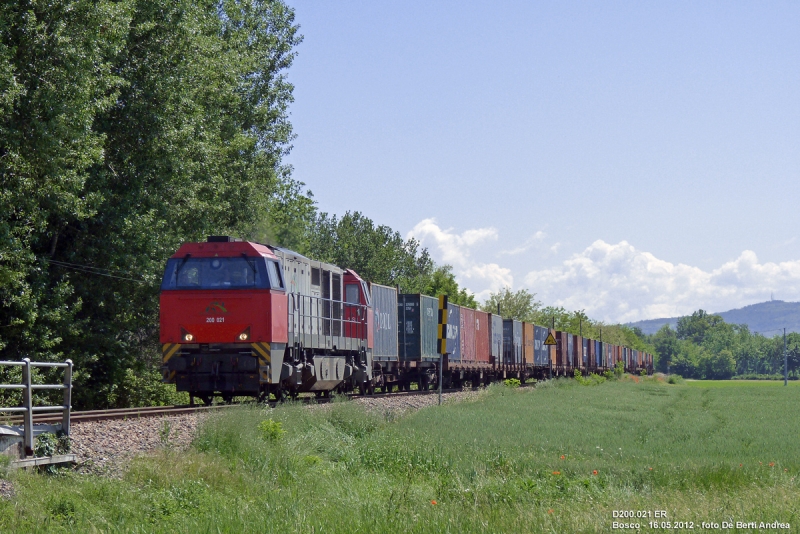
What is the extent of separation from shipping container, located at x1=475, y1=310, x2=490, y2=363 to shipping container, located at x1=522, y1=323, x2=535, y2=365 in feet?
26.5

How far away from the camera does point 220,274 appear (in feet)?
64.3

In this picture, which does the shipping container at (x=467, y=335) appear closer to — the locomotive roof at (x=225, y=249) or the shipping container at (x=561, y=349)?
the locomotive roof at (x=225, y=249)

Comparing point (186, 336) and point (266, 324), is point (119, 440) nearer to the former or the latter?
point (266, 324)

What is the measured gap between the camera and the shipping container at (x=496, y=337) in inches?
1758

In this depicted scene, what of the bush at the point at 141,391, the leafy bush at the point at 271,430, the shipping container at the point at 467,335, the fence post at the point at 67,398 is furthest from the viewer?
the shipping container at the point at 467,335

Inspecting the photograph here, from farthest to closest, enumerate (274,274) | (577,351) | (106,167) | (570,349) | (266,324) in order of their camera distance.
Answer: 1. (577,351)
2. (570,349)
3. (106,167)
4. (274,274)
5. (266,324)

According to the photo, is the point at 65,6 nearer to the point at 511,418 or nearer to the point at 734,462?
the point at 511,418

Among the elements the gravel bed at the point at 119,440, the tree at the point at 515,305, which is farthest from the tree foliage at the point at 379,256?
the gravel bed at the point at 119,440

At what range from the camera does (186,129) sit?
2592 centimetres

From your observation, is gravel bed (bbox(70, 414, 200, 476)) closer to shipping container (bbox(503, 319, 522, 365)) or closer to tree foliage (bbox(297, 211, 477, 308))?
shipping container (bbox(503, 319, 522, 365))

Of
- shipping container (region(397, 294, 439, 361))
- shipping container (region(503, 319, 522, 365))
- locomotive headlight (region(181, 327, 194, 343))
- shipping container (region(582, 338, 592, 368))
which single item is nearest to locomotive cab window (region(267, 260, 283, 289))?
locomotive headlight (region(181, 327, 194, 343))

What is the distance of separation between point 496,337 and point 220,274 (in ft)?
91.6

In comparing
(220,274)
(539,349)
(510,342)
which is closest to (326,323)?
(220,274)

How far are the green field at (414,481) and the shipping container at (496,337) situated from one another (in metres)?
25.8
